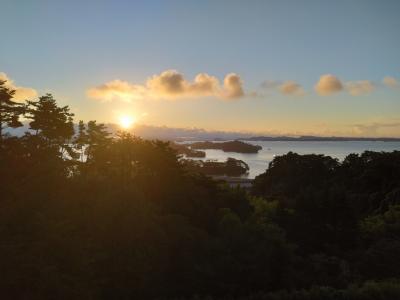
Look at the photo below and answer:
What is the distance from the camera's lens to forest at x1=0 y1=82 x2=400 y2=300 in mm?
12609

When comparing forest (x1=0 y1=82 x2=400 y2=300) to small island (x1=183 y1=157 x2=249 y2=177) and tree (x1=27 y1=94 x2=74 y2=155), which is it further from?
small island (x1=183 y1=157 x2=249 y2=177)

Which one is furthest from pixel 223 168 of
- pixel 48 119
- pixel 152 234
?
pixel 152 234

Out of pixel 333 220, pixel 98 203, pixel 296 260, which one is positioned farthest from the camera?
pixel 333 220

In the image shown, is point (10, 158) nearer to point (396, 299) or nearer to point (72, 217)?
point (72, 217)

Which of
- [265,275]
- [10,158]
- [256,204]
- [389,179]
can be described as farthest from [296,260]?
[389,179]

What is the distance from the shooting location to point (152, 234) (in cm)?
1523

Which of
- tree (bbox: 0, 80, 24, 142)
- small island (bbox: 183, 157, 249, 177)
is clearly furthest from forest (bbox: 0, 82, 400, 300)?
small island (bbox: 183, 157, 249, 177)

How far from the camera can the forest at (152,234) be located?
1261cm

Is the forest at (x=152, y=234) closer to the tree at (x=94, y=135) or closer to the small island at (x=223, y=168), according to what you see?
the tree at (x=94, y=135)


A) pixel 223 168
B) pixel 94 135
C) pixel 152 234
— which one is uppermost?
pixel 94 135

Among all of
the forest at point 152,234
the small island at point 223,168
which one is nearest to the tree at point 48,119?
the forest at point 152,234

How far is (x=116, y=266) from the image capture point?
14172mm

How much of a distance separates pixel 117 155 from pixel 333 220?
14.6 m

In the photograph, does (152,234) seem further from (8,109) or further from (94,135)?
(94,135)
